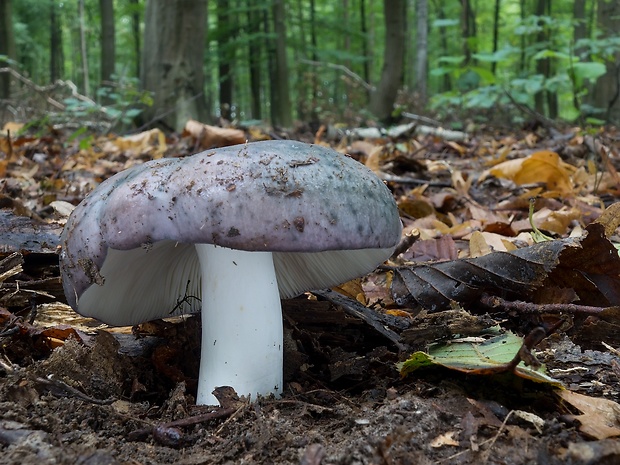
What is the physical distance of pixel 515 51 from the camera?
5.83 meters

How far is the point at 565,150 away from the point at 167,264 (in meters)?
4.30

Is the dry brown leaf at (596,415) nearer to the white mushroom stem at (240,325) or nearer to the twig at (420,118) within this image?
the white mushroom stem at (240,325)

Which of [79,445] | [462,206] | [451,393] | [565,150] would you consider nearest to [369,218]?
[451,393]

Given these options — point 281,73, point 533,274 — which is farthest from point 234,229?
point 281,73

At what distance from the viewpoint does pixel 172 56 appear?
659cm

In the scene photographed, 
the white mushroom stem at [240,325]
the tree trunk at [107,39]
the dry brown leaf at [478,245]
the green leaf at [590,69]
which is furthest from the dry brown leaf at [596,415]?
the tree trunk at [107,39]

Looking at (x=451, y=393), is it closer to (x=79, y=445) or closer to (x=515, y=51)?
(x=79, y=445)

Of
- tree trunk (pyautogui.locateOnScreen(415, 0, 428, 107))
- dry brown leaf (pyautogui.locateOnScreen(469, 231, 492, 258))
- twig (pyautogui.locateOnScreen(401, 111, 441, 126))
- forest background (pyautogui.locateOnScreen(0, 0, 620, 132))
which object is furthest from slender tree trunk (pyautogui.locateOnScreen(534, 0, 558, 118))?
dry brown leaf (pyautogui.locateOnScreen(469, 231, 492, 258))

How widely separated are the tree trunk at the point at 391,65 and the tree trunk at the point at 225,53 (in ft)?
14.9

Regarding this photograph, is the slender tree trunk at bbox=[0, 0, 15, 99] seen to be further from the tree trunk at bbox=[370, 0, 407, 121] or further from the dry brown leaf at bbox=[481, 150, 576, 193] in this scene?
the dry brown leaf at bbox=[481, 150, 576, 193]

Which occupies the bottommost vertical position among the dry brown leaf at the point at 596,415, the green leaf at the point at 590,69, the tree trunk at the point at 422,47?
the dry brown leaf at the point at 596,415

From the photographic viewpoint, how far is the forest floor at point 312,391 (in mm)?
1105

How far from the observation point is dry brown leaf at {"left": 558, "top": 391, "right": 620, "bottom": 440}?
1.13 metres

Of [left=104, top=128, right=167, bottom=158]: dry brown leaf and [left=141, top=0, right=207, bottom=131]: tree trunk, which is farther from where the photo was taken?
[left=141, top=0, right=207, bottom=131]: tree trunk
